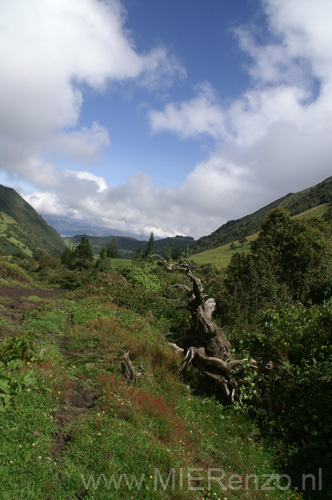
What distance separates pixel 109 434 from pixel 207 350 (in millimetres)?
3659

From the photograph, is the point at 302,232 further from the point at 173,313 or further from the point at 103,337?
the point at 103,337

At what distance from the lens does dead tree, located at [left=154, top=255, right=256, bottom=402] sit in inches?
253

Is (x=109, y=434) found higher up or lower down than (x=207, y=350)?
lower down

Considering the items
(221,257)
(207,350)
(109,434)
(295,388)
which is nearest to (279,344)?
(295,388)

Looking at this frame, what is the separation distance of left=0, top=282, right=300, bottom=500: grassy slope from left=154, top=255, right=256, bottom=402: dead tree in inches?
23.1

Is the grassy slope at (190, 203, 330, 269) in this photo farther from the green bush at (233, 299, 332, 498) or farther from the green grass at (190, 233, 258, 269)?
the green bush at (233, 299, 332, 498)

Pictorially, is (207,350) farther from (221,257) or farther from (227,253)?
(227,253)

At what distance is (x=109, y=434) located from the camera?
3.98 metres

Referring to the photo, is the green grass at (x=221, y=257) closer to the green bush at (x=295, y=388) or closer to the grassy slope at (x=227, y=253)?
the grassy slope at (x=227, y=253)

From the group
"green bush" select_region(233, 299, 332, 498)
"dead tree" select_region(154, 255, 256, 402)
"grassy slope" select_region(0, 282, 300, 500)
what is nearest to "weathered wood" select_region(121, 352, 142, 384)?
"grassy slope" select_region(0, 282, 300, 500)

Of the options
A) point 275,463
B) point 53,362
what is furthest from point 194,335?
point 53,362

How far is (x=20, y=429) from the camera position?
3641mm

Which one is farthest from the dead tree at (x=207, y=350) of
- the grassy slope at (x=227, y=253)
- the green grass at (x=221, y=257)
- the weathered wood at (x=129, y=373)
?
the grassy slope at (x=227, y=253)

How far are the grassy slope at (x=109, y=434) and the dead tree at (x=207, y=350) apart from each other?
1.92ft
